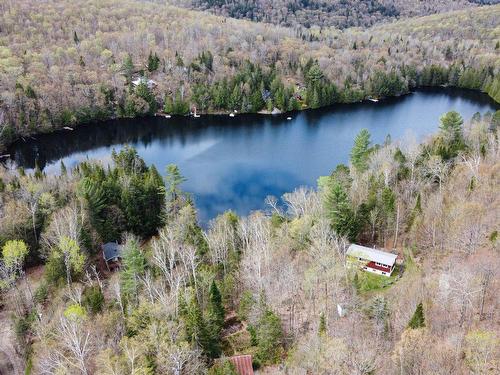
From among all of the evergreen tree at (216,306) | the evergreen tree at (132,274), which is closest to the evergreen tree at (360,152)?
the evergreen tree at (216,306)

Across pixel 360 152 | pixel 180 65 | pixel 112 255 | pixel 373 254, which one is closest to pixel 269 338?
pixel 373 254

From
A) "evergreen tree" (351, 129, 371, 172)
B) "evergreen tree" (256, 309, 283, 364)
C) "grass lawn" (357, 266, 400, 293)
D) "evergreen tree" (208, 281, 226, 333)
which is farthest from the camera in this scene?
"evergreen tree" (351, 129, 371, 172)

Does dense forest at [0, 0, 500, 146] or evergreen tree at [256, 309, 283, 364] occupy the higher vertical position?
dense forest at [0, 0, 500, 146]

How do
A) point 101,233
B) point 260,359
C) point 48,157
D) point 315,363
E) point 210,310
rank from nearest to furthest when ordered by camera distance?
1. point 315,363
2. point 260,359
3. point 210,310
4. point 101,233
5. point 48,157

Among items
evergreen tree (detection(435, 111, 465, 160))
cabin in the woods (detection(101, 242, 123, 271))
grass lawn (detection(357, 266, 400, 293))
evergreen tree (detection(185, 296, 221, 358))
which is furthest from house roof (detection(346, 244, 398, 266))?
cabin in the woods (detection(101, 242, 123, 271))

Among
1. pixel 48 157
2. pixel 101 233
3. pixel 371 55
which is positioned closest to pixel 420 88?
pixel 371 55

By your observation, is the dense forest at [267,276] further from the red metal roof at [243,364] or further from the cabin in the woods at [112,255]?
the red metal roof at [243,364]

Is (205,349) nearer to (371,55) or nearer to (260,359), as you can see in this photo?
(260,359)

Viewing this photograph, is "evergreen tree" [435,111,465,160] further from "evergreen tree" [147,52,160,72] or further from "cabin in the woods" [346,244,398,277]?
"evergreen tree" [147,52,160,72]
